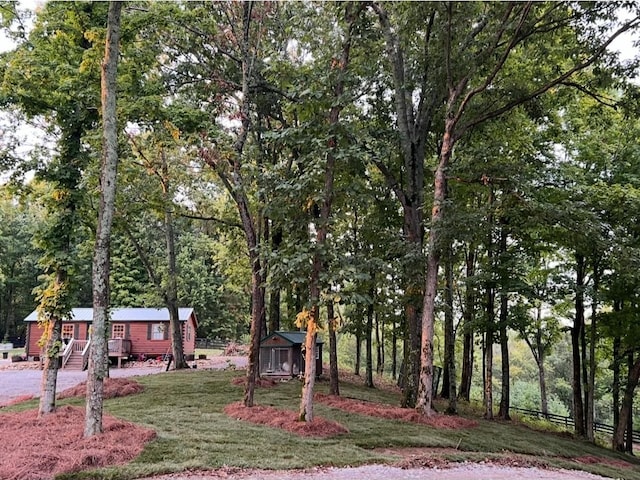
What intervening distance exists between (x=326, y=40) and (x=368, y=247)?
20.2 feet

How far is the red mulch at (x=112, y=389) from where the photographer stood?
38.6ft

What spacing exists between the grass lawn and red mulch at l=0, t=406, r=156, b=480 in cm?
24

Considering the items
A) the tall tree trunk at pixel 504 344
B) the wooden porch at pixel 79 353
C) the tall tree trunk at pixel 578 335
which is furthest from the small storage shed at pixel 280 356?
the wooden porch at pixel 79 353

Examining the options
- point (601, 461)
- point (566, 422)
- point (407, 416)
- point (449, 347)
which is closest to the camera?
point (407, 416)

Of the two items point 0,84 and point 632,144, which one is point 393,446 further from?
point 632,144

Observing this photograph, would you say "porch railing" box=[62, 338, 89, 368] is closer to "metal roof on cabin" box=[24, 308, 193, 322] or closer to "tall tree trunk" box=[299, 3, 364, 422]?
"metal roof on cabin" box=[24, 308, 193, 322]

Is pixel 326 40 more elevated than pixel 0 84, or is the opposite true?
pixel 326 40

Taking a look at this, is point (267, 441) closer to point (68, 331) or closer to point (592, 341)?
point (592, 341)

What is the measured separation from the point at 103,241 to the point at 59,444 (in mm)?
2902

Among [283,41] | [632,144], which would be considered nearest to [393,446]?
[632,144]

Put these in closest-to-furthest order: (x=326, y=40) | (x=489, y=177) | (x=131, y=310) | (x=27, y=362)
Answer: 1. (x=489, y=177)
2. (x=326, y=40)
3. (x=27, y=362)
4. (x=131, y=310)

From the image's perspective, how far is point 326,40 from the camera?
12328 mm

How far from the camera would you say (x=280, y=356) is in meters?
17.0

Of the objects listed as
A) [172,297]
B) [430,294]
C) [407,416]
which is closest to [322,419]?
[407,416]
